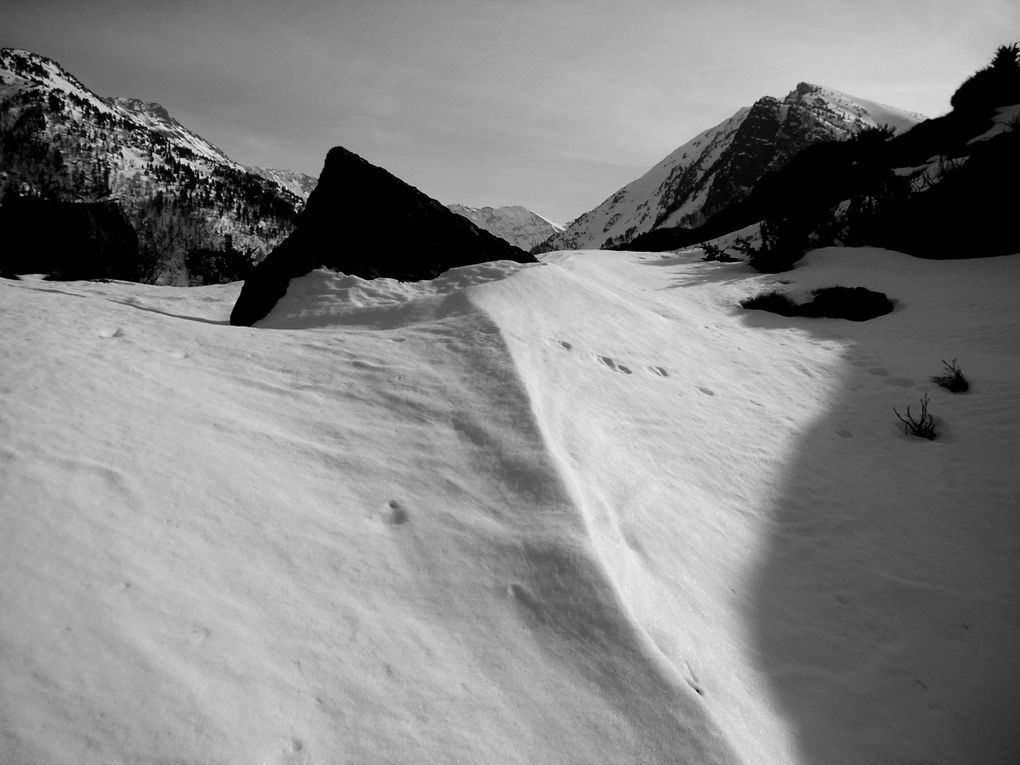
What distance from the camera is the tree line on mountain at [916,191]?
9.44 metres

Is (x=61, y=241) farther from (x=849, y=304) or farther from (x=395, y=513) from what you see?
A: (x=849, y=304)

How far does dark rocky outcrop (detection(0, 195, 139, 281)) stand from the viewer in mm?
16875

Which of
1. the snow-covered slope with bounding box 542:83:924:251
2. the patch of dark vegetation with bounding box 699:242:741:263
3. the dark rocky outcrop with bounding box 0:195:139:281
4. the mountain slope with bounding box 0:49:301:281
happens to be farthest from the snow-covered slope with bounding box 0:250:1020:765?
the mountain slope with bounding box 0:49:301:281

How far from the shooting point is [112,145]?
110m

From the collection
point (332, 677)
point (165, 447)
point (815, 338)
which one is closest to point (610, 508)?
point (332, 677)

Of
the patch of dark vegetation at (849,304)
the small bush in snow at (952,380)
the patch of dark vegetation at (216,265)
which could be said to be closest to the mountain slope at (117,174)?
the patch of dark vegetation at (216,265)

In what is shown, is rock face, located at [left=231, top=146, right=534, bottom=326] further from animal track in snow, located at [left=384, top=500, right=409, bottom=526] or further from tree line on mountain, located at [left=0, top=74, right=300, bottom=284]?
tree line on mountain, located at [left=0, top=74, right=300, bottom=284]

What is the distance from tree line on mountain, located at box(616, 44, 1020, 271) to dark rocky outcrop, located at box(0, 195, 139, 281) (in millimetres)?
21575

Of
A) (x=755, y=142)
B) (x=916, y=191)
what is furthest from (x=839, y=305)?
(x=755, y=142)

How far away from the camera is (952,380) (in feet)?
17.0

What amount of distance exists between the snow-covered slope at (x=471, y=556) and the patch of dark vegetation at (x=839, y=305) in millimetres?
3471

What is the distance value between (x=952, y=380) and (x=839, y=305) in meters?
3.24

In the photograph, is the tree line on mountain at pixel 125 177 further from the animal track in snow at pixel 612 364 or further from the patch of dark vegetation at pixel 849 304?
the animal track in snow at pixel 612 364

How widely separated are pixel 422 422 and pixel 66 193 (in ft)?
414
